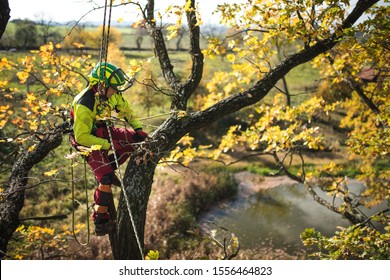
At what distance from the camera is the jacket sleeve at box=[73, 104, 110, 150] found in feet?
10.5

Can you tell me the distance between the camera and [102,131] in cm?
355

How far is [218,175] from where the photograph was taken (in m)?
15.3

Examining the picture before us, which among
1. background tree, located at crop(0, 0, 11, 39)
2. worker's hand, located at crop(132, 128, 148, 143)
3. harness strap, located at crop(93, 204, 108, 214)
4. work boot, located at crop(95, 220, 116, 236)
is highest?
background tree, located at crop(0, 0, 11, 39)

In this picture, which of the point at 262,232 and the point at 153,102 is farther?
the point at 153,102

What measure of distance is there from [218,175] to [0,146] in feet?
29.3

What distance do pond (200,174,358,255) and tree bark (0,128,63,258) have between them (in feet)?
27.2

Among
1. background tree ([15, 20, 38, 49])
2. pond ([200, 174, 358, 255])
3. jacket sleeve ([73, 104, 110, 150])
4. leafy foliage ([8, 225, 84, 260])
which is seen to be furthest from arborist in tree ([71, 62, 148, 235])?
background tree ([15, 20, 38, 49])

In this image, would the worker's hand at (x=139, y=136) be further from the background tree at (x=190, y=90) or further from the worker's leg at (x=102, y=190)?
the worker's leg at (x=102, y=190)

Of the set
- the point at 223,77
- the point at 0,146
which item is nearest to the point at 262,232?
the point at 223,77

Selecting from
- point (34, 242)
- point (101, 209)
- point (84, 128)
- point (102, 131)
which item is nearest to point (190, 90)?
point (102, 131)

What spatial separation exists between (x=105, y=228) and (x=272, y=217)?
1051 centimetres

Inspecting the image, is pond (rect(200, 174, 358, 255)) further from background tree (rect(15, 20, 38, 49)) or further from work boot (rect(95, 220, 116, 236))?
background tree (rect(15, 20, 38, 49))

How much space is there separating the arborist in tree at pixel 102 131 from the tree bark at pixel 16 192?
0.47 meters

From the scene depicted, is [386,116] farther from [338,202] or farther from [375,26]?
[338,202]
